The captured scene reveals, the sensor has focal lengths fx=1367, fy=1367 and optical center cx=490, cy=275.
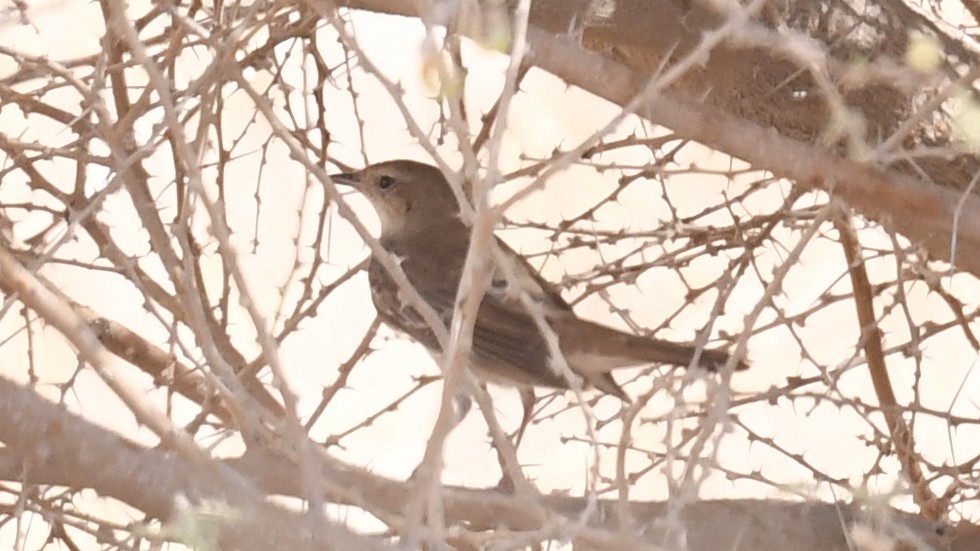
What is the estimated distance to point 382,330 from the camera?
19.2 feet

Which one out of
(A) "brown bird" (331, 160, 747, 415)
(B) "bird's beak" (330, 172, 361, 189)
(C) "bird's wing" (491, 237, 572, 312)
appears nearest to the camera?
(A) "brown bird" (331, 160, 747, 415)

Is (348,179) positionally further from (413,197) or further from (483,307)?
(483,307)

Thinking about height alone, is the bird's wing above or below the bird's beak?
below

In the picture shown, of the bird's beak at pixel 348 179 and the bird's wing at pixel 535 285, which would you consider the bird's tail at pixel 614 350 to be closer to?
the bird's wing at pixel 535 285

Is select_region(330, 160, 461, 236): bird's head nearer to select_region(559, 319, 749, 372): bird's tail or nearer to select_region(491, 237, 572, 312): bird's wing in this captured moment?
select_region(491, 237, 572, 312): bird's wing

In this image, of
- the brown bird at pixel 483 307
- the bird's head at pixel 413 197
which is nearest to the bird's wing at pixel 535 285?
the brown bird at pixel 483 307

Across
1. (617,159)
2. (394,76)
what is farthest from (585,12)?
(394,76)

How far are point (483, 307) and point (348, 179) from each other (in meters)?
0.75

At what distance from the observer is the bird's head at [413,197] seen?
4.54 m

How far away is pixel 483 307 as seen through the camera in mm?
3836

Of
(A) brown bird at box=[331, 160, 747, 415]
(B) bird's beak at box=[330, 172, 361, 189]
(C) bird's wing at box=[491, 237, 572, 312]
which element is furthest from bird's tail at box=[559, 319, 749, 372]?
(B) bird's beak at box=[330, 172, 361, 189]

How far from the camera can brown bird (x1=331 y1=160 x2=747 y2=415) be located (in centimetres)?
358

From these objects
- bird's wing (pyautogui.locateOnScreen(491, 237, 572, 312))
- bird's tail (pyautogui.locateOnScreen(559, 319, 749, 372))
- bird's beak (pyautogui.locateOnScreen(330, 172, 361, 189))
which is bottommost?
bird's tail (pyautogui.locateOnScreen(559, 319, 749, 372))

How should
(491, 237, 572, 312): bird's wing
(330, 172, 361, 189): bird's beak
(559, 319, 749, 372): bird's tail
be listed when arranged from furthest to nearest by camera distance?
1. (330, 172, 361, 189): bird's beak
2. (491, 237, 572, 312): bird's wing
3. (559, 319, 749, 372): bird's tail
